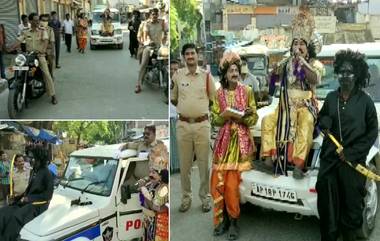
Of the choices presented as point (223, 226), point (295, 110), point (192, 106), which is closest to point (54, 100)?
point (192, 106)

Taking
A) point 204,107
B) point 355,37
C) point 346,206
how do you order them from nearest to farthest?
point 346,206, point 204,107, point 355,37

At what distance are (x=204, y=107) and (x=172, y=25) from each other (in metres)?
0.71

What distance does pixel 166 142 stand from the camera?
3.07 meters

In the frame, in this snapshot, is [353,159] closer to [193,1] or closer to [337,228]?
[337,228]

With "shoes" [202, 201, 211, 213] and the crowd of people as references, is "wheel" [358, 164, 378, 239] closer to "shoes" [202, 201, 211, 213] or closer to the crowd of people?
the crowd of people

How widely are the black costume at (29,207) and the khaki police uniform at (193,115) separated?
3.43 feet

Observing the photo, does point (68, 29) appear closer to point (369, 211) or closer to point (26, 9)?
point (26, 9)

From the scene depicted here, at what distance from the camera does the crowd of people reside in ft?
9.65

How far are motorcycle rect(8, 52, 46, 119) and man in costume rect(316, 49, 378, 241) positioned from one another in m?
1.81

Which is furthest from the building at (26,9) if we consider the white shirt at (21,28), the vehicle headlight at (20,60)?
the vehicle headlight at (20,60)

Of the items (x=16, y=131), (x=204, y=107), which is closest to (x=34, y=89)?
(x=16, y=131)

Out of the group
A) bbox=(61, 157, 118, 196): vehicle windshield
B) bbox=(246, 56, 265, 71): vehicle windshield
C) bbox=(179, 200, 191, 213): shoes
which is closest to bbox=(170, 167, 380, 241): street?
bbox=(179, 200, 191, 213): shoes

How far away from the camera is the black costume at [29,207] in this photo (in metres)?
2.92

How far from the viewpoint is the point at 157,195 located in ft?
9.98
